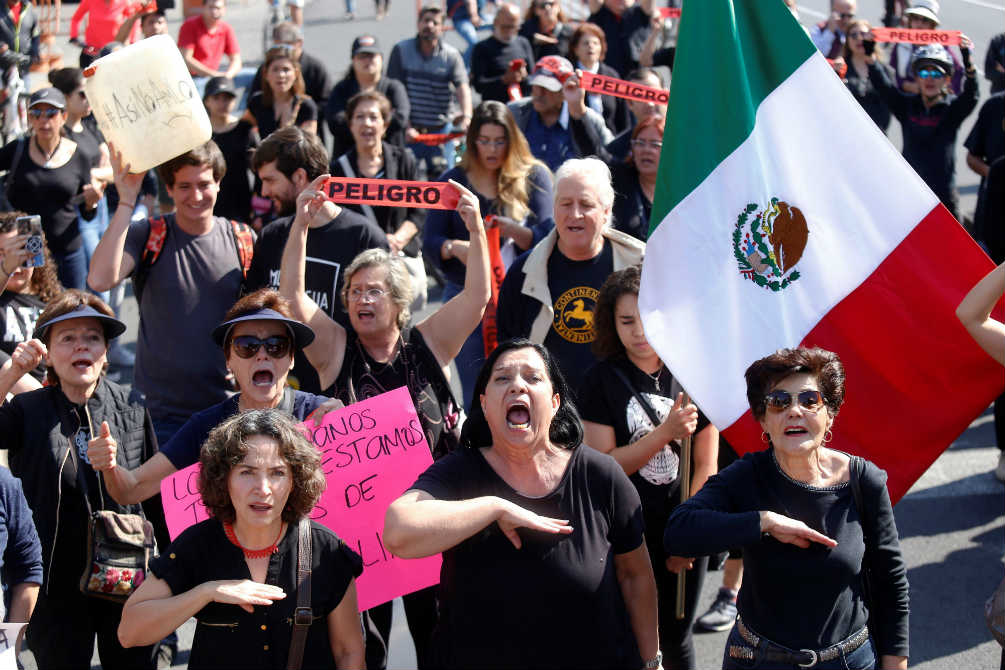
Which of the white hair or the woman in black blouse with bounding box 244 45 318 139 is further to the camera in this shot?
the woman in black blouse with bounding box 244 45 318 139

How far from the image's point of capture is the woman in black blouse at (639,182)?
6398 mm

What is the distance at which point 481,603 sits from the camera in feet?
10.8

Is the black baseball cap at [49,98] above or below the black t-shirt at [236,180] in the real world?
above

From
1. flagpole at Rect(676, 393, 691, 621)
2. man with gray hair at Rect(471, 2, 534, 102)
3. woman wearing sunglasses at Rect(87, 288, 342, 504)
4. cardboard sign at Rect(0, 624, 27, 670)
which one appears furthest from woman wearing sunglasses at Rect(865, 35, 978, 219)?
cardboard sign at Rect(0, 624, 27, 670)

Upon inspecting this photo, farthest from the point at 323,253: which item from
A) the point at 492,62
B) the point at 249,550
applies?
the point at 492,62

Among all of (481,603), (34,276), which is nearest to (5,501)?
(481,603)

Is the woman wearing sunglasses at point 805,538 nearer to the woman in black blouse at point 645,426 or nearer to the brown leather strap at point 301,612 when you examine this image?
the woman in black blouse at point 645,426

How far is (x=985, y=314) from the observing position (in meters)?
3.84

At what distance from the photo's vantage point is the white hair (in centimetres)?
501

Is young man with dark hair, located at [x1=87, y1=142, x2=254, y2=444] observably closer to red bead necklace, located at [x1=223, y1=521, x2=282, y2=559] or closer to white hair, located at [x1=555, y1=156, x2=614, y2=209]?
white hair, located at [x1=555, y1=156, x2=614, y2=209]

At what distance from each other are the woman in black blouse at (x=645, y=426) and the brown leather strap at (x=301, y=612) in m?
1.22

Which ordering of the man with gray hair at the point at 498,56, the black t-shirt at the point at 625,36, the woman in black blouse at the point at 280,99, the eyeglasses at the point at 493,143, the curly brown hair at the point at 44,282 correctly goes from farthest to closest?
the black t-shirt at the point at 625,36, the man with gray hair at the point at 498,56, the woman in black blouse at the point at 280,99, the eyeglasses at the point at 493,143, the curly brown hair at the point at 44,282

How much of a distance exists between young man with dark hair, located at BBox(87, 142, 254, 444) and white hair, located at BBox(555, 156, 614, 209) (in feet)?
5.06

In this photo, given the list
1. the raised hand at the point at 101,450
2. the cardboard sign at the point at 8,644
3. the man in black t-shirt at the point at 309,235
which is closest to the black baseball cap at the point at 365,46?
the man in black t-shirt at the point at 309,235
